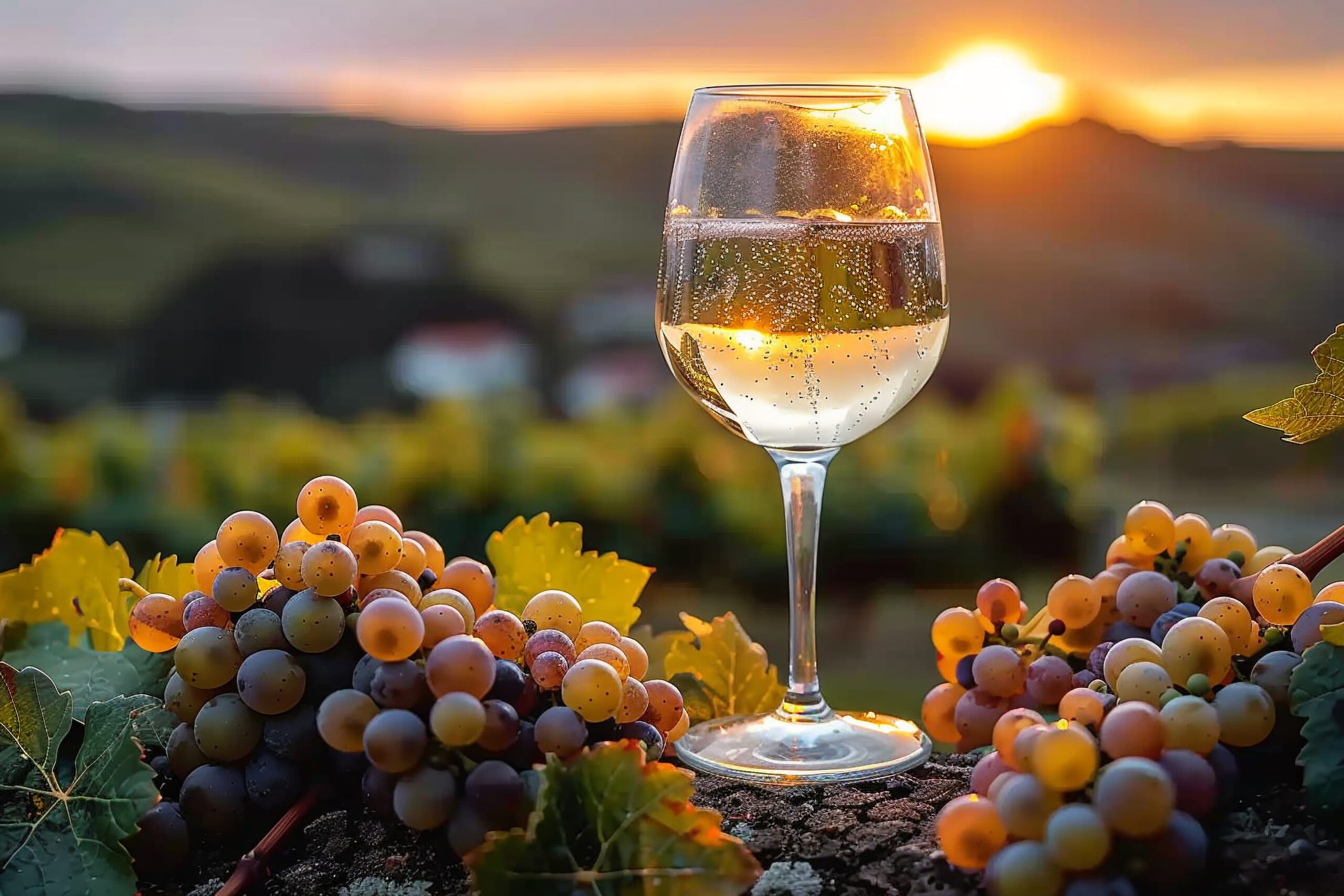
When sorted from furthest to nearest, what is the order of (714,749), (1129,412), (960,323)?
(960,323) → (1129,412) → (714,749)

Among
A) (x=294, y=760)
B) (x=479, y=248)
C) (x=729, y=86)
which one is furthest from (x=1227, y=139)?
(x=294, y=760)

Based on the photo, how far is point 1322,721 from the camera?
647 mm

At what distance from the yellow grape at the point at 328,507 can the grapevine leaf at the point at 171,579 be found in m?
0.20

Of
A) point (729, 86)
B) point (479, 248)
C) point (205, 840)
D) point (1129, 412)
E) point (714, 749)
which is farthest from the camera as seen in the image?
point (479, 248)

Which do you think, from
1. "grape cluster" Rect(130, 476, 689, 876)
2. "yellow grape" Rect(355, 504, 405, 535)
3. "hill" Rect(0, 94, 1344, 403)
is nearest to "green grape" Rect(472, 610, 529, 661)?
"grape cluster" Rect(130, 476, 689, 876)

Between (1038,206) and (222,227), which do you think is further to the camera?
(222,227)

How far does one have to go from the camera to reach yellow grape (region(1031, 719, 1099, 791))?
0.59 m

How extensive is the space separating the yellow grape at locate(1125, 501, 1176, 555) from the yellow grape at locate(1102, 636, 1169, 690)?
17 centimetres

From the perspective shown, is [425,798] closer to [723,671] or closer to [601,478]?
[723,671]

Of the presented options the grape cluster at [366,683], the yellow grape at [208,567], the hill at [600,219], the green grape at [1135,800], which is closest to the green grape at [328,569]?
the grape cluster at [366,683]

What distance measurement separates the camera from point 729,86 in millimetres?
1069

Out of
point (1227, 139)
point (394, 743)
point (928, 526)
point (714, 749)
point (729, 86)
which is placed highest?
point (1227, 139)

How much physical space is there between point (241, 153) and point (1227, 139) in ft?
28.7

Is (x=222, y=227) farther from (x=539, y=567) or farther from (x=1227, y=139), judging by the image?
(x=539, y=567)
